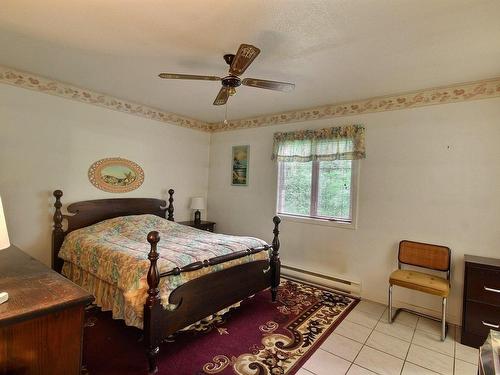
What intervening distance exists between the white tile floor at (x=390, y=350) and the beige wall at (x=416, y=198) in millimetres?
453

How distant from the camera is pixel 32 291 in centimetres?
125

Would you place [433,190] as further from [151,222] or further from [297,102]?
[151,222]

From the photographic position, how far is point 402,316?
9.87ft

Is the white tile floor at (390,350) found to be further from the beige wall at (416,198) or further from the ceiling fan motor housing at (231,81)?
the ceiling fan motor housing at (231,81)

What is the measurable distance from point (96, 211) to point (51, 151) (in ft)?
2.97

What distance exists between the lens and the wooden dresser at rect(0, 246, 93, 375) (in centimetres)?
105

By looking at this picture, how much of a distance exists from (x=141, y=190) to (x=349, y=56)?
3.38 metres

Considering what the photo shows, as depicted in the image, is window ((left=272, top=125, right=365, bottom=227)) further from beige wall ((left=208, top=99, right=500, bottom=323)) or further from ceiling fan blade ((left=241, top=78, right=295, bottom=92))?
ceiling fan blade ((left=241, top=78, right=295, bottom=92))

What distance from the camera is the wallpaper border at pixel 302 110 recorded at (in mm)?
2840

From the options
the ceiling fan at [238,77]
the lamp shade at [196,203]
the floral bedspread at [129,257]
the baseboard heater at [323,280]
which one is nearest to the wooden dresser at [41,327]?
the floral bedspread at [129,257]

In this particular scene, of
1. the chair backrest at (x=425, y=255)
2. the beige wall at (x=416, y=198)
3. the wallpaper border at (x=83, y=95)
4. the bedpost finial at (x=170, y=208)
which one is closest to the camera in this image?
the beige wall at (x=416, y=198)

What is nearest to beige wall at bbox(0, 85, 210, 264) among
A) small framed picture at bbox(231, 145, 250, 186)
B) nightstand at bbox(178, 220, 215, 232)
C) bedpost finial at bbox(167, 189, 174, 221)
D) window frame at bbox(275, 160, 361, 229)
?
bedpost finial at bbox(167, 189, 174, 221)

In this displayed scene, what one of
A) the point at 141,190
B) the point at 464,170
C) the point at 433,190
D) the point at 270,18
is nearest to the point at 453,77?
the point at 464,170

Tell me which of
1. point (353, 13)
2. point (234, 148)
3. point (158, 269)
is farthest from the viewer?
point (234, 148)
